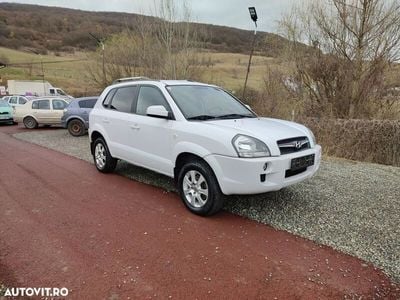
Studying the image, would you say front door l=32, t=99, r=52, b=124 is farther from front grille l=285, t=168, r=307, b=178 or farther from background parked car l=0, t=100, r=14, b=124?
front grille l=285, t=168, r=307, b=178

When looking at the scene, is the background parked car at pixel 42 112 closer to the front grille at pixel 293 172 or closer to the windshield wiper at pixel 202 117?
the windshield wiper at pixel 202 117

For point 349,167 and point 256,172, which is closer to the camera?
point 256,172

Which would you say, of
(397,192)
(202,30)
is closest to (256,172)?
(397,192)

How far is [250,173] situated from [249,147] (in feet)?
1.03

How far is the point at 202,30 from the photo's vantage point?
781 inches

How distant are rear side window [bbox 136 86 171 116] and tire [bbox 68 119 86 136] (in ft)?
26.1

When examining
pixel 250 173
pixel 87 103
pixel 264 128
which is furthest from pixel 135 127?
pixel 87 103

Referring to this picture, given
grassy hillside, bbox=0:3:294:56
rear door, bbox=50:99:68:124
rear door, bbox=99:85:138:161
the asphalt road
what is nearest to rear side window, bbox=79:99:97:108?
rear door, bbox=50:99:68:124

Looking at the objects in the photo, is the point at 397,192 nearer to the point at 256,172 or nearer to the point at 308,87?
the point at 256,172

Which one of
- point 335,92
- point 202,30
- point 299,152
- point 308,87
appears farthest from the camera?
point 202,30

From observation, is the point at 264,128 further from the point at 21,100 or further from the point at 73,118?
the point at 21,100

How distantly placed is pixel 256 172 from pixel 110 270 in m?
1.88

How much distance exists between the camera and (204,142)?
4.20 m

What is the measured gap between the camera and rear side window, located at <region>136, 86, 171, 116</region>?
5.05 m
